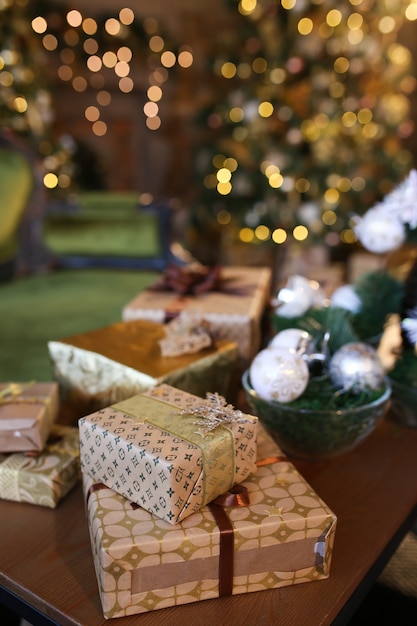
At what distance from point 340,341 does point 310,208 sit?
1986mm

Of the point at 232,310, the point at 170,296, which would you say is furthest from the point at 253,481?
the point at 170,296

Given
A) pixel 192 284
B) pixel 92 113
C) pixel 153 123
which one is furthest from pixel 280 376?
pixel 153 123

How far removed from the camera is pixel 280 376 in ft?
2.55

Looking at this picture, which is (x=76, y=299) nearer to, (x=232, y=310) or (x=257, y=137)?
(x=232, y=310)

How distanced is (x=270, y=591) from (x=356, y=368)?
37 centimetres

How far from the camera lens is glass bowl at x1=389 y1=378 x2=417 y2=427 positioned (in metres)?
0.94

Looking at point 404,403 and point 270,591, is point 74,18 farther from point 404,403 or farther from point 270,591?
point 270,591

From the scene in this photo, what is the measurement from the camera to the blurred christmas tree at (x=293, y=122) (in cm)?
278

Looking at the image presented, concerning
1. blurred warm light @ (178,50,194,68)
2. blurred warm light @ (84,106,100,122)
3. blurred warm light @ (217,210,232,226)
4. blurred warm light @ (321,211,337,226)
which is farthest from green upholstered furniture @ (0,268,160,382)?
blurred warm light @ (178,50,194,68)

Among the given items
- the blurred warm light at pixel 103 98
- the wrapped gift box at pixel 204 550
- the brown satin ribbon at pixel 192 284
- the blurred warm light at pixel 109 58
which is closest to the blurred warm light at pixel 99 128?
the blurred warm light at pixel 103 98

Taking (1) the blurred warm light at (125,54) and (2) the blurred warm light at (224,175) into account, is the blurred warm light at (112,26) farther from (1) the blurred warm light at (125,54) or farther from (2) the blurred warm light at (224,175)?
(2) the blurred warm light at (224,175)

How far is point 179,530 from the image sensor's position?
1.86 ft

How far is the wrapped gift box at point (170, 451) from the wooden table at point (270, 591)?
105 millimetres

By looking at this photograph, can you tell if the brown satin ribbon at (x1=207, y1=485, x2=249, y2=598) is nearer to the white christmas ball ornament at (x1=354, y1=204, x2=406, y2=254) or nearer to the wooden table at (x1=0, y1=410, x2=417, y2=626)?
the wooden table at (x1=0, y1=410, x2=417, y2=626)
